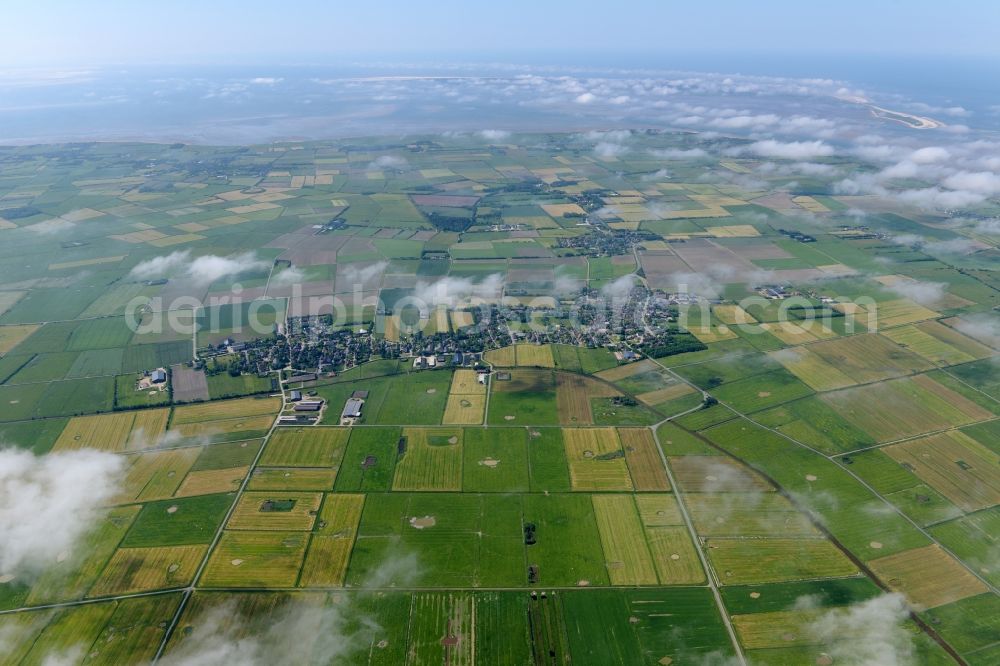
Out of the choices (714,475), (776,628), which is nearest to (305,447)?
(714,475)

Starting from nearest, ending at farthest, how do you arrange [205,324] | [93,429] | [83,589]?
[83,589] < [93,429] < [205,324]

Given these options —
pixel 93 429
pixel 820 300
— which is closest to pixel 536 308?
pixel 820 300

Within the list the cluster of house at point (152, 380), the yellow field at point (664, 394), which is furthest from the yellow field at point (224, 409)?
the yellow field at point (664, 394)

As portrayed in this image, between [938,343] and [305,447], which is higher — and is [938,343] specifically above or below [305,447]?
below

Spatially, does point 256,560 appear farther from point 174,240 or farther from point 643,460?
point 174,240

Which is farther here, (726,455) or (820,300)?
(820,300)

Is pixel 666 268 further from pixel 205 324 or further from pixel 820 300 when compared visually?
pixel 205 324

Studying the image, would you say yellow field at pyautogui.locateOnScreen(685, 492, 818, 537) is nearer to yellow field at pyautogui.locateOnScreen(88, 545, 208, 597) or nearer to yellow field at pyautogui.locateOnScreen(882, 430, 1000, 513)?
yellow field at pyautogui.locateOnScreen(882, 430, 1000, 513)

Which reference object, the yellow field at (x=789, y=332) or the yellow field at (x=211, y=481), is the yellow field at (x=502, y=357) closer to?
the yellow field at (x=211, y=481)
